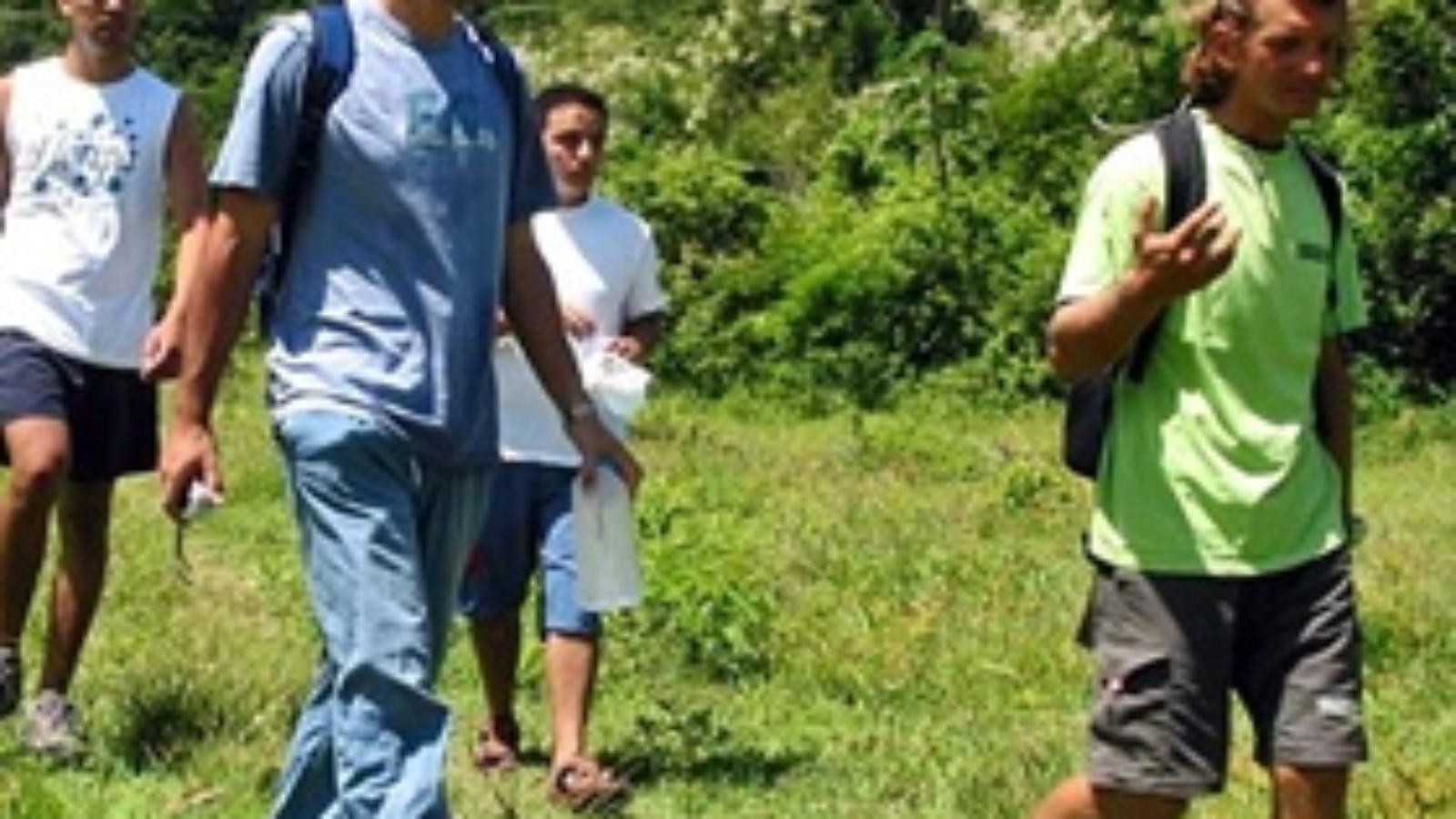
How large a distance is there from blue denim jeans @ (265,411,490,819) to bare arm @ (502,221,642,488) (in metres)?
0.51

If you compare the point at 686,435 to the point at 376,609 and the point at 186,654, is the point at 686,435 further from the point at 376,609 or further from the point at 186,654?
the point at 376,609

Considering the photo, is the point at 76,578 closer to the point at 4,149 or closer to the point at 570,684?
the point at 4,149

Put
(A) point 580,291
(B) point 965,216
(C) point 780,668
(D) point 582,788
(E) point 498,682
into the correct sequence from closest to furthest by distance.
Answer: (D) point 582,788, (A) point 580,291, (E) point 498,682, (C) point 780,668, (B) point 965,216

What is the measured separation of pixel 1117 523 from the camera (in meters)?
4.85

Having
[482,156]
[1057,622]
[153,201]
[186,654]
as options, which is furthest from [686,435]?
[482,156]

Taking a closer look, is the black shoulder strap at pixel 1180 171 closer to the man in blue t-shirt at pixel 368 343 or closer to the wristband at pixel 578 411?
the man in blue t-shirt at pixel 368 343

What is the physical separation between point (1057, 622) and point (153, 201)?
368 cm

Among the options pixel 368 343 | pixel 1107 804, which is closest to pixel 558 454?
pixel 368 343

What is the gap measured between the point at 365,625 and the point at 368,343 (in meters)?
0.47

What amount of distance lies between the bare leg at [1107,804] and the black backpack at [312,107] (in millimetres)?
1570

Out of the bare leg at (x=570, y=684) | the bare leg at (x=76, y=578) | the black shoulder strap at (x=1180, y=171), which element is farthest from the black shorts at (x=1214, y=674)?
the bare leg at (x=76, y=578)

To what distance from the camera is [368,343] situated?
4.92 meters

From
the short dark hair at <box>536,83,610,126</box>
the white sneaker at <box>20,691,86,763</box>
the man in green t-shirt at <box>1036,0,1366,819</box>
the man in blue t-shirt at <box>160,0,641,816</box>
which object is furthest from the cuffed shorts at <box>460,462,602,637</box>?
the man in green t-shirt at <box>1036,0,1366,819</box>

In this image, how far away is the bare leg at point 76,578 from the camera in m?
7.16
